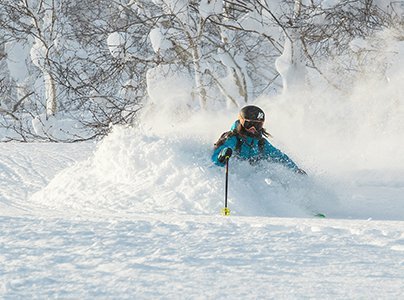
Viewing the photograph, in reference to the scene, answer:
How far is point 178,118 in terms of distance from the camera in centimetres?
1415

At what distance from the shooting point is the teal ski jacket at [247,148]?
24.1 feet

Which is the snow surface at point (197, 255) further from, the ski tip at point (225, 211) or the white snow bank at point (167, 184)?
the ski tip at point (225, 211)

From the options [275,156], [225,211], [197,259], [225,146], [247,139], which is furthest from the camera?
[275,156]

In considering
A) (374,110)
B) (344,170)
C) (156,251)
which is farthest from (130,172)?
(374,110)

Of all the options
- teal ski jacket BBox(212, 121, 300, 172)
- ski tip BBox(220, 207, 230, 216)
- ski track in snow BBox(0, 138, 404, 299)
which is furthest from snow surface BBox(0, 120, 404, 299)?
teal ski jacket BBox(212, 121, 300, 172)

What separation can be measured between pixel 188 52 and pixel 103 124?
2.78 metres

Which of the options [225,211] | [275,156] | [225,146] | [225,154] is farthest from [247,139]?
[225,211]

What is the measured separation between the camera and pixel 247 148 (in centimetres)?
746

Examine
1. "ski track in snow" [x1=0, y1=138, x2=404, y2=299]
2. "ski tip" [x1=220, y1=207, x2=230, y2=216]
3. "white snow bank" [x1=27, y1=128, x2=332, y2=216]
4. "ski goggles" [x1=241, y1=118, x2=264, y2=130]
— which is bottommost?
"ski track in snow" [x1=0, y1=138, x2=404, y2=299]

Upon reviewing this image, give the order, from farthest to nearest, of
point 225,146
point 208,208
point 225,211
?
1. point 225,146
2. point 208,208
3. point 225,211

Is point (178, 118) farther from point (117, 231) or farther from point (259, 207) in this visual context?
point (117, 231)

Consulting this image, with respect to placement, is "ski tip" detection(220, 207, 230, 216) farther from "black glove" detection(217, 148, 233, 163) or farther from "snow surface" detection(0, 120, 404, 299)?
"black glove" detection(217, 148, 233, 163)

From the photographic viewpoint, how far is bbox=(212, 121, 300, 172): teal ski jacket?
24.1ft

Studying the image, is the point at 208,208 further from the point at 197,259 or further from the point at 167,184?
the point at 197,259
